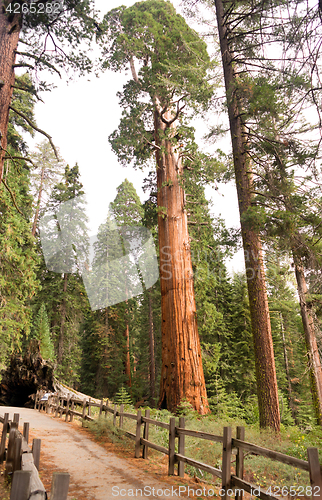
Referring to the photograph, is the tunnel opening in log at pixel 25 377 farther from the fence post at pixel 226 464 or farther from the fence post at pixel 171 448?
the fence post at pixel 226 464

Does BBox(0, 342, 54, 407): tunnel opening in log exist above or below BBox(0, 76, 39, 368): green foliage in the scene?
below

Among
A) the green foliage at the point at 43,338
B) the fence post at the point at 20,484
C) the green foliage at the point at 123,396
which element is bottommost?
the green foliage at the point at 123,396

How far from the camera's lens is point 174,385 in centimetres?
987

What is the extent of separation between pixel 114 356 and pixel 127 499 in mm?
23122

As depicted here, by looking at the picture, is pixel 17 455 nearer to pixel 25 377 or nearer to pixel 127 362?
pixel 25 377

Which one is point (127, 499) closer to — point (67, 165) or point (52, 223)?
point (52, 223)

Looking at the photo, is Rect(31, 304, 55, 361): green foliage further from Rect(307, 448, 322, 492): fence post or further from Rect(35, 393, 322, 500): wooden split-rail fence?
Rect(307, 448, 322, 492): fence post

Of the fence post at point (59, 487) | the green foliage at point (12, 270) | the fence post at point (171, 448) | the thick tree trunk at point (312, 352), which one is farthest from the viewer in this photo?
the green foliage at point (12, 270)

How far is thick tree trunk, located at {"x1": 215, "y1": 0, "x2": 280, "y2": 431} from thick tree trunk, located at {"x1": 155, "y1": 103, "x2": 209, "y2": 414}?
7.45 ft

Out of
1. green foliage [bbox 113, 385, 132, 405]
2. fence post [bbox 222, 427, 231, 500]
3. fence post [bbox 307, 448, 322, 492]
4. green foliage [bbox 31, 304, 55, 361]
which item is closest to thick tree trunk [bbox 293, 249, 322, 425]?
green foliage [bbox 113, 385, 132, 405]

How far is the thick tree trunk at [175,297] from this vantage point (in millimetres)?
9883

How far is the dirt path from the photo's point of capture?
4.98 meters

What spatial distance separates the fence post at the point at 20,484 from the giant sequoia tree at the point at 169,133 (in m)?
7.77

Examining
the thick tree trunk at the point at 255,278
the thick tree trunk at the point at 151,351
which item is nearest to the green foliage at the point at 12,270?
the thick tree trunk at the point at 255,278
